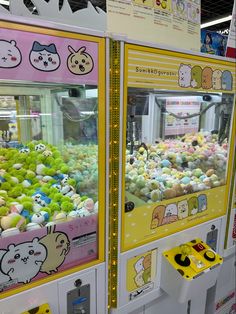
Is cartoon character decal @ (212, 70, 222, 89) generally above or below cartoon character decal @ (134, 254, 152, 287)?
above

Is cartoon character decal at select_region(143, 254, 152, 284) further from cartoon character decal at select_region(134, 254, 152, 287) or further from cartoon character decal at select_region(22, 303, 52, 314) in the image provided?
cartoon character decal at select_region(22, 303, 52, 314)

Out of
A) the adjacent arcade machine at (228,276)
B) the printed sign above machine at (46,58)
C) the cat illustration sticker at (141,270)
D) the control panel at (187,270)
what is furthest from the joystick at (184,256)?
the printed sign above machine at (46,58)

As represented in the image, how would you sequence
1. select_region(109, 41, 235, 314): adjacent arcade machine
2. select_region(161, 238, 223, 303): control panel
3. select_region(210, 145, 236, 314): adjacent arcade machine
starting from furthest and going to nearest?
select_region(210, 145, 236, 314): adjacent arcade machine, select_region(161, 238, 223, 303): control panel, select_region(109, 41, 235, 314): adjacent arcade machine

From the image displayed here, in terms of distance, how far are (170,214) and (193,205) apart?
0.21m

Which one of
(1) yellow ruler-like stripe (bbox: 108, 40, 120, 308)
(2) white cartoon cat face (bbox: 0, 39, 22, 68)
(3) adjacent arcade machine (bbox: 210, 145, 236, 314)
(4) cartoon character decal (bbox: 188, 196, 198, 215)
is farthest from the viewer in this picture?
(3) adjacent arcade machine (bbox: 210, 145, 236, 314)

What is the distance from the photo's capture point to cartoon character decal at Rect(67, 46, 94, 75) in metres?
1.05

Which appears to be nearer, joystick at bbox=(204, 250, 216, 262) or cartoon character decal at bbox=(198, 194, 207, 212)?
joystick at bbox=(204, 250, 216, 262)

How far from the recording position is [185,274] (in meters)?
1.40

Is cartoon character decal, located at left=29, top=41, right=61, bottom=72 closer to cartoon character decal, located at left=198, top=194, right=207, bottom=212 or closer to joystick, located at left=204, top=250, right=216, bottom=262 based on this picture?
cartoon character decal, located at left=198, top=194, right=207, bottom=212

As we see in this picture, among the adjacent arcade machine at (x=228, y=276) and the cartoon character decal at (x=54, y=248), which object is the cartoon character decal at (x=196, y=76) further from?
the cartoon character decal at (x=54, y=248)

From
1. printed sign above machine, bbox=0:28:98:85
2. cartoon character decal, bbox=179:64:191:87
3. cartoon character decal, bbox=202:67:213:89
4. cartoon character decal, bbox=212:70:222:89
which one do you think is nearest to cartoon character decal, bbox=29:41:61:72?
printed sign above machine, bbox=0:28:98:85

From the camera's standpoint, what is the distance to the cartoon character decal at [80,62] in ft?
3.44

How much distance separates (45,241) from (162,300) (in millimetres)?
952

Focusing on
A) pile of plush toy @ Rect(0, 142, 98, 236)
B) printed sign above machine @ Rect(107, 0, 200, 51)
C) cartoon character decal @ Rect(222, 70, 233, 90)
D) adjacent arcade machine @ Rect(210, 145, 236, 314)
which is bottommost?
adjacent arcade machine @ Rect(210, 145, 236, 314)
